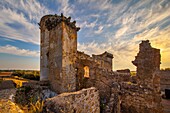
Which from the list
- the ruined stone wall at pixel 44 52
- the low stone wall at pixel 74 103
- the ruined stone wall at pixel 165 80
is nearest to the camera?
the low stone wall at pixel 74 103

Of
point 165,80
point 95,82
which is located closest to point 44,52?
point 95,82

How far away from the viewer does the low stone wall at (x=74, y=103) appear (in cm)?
401

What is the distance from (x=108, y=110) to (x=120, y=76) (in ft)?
12.7

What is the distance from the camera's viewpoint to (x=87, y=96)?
604cm

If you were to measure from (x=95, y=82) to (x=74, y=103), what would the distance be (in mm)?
6648

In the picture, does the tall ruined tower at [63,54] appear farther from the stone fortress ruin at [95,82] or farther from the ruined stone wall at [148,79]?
the ruined stone wall at [148,79]

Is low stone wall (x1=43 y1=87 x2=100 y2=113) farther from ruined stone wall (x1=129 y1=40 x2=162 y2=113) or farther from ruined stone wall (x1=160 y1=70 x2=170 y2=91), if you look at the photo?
ruined stone wall (x1=160 y1=70 x2=170 y2=91)

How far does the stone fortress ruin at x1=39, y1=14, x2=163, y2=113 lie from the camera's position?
5699 mm

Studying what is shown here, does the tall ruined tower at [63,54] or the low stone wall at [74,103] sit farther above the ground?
the tall ruined tower at [63,54]

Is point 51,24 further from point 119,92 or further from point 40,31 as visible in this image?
point 119,92

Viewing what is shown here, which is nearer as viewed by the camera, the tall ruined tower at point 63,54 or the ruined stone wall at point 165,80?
the tall ruined tower at point 63,54

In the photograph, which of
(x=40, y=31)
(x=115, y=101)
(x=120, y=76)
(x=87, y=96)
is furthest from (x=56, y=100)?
(x=40, y=31)

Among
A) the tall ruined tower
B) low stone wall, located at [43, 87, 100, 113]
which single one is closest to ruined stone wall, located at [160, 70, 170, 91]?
the tall ruined tower

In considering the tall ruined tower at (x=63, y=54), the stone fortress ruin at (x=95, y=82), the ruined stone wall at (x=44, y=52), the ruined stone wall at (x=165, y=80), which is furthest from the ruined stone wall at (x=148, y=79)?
the ruined stone wall at (x=165, y=80)
